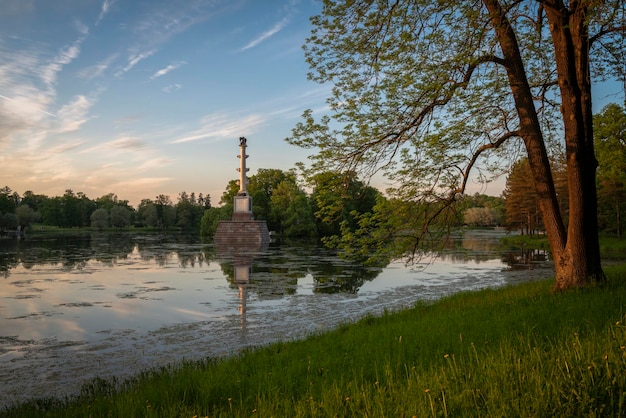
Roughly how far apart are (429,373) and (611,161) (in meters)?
31.4

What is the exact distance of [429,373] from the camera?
5219 mm

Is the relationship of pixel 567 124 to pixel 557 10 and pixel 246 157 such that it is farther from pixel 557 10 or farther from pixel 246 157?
pixel 246 157

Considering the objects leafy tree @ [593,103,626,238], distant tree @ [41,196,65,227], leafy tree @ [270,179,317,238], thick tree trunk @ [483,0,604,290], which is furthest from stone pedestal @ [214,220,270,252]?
distant tree @ [41,196,65,227]

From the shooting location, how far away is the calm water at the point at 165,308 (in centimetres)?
995

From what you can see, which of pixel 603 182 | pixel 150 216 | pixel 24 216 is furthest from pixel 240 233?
pixel 150 216

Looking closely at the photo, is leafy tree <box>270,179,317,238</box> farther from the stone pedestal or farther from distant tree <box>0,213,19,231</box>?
distant tree <box>0,213,19,231</box>

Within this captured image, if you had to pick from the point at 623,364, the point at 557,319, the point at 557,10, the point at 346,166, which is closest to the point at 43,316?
the point at 346,166

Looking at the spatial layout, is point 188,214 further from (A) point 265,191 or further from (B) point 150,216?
(A) point 265,191

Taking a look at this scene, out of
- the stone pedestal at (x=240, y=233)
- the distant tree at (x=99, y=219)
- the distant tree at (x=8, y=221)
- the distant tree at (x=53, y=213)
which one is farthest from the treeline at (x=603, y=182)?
the distant tree at (x=53, y=213)

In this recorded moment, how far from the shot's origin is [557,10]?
10344 millimetres

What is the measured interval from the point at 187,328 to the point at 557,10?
11928 millimetres

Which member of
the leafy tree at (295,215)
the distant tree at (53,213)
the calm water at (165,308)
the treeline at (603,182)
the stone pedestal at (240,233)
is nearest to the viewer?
the calm water at (165,308)

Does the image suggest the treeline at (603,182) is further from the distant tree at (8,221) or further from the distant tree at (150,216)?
Answer: the distant tree at (150,216)

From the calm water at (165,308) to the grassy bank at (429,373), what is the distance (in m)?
1.36
